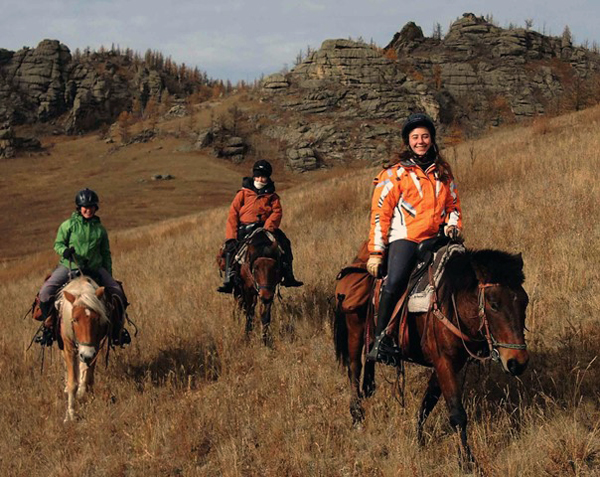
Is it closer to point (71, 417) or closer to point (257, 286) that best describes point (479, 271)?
point (257, 286)

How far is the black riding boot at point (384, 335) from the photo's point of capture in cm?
421

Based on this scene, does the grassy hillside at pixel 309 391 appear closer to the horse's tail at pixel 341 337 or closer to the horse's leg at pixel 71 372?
the horse's leg at pixel 71 372

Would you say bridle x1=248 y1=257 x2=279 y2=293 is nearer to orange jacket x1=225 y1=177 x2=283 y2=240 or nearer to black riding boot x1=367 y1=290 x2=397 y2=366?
orange jacket x1=225 y1=177 x2=283 y2=240

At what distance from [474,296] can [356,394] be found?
188cm

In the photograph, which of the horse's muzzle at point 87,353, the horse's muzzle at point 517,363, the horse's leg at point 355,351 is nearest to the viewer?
the horse's muzzle at point 517,363

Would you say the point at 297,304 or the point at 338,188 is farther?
the point at 338,188

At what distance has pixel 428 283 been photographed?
4.02 metres

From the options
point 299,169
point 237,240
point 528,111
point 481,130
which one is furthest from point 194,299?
point 528,111

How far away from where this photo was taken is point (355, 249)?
10391mm

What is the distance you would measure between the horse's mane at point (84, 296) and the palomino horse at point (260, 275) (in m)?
2.16

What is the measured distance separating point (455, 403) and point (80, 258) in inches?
213

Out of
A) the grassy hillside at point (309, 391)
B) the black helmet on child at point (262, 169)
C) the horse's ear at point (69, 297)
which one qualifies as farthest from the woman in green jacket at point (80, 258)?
the black helmet on child at point (262, 169)

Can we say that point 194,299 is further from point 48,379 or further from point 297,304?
point 48,379

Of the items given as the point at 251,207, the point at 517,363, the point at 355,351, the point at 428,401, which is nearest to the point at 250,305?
the point at 251,207
